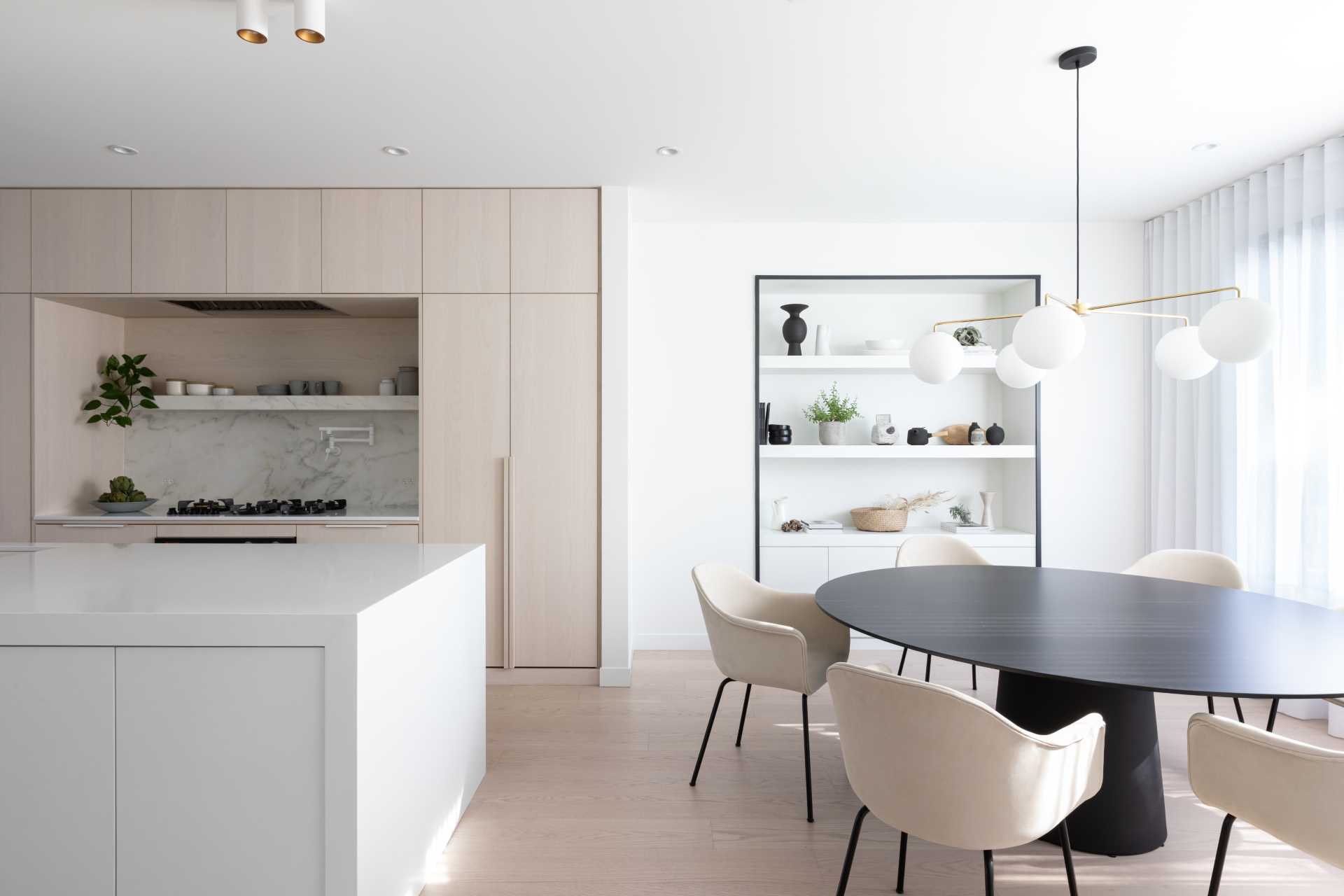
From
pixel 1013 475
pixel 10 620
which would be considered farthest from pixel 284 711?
pixel 1013 475

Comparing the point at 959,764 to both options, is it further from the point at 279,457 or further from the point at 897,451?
the point at 279,457

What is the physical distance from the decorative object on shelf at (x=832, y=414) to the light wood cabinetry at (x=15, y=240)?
4.52 m

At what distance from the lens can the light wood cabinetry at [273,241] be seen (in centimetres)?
382

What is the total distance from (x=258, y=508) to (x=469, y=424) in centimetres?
131

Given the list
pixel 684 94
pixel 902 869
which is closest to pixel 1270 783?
pixel 902 869

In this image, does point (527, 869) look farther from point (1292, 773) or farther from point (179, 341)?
point (179, 341)

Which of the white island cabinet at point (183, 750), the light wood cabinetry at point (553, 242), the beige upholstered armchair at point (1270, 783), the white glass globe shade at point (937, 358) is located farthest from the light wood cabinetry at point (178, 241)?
the beige upholstered armchair at point (1270, 783)

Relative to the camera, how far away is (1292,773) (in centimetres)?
142

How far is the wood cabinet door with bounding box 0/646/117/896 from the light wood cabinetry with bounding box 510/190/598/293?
8.91ft

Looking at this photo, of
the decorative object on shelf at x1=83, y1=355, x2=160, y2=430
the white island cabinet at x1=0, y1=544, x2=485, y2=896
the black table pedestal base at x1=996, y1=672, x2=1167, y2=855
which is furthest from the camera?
the decorative object on shelf at x1=83, y1=355, x2=160, y2=430

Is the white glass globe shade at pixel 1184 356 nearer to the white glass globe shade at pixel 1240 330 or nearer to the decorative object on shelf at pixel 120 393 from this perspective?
the white glass globe shade at pixel 1240 330

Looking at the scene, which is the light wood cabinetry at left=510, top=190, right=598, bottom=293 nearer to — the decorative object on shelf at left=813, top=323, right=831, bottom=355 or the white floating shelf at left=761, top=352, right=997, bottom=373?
the white floating shelf at left=761, top=352, right=997, bottom=373

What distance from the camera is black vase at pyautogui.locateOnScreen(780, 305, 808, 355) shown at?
4.54 metres

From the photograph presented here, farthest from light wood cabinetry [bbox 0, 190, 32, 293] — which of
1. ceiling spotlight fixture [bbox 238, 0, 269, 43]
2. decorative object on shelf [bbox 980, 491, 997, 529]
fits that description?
decorative object on shelf [bbox 980, 491, 997, 529]
